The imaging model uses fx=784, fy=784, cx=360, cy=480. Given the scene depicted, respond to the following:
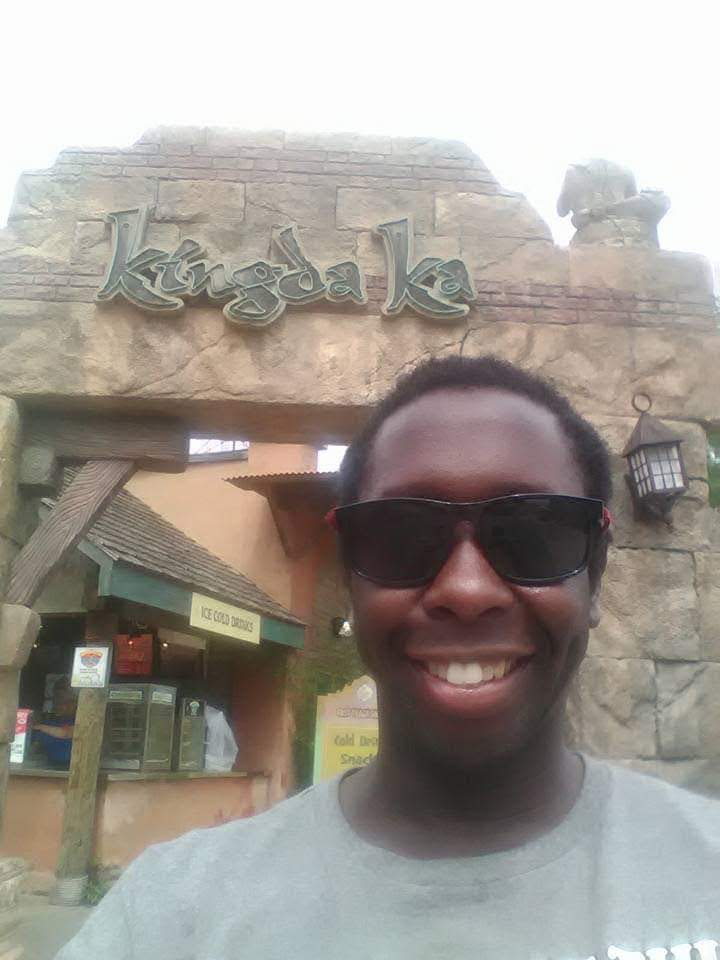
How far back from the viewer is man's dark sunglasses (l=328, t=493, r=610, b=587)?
42.0 inches

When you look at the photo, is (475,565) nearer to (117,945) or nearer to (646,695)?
(117,945)

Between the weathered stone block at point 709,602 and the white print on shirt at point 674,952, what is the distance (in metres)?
2.30

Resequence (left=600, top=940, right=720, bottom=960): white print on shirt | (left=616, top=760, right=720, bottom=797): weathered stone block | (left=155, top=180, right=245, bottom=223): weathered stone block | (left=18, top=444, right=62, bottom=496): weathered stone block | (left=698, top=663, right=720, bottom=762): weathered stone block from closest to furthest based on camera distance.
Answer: (left=600, top=940, right=720, bottom=960): white print on shirt < (left=616, top=760, right=720, bottom=797): weathered stone block < (left=698, top=663, right=720, bottom=762): weathered stone block < (left=18, top=444, right=62, bottom=496): weathered stone block < (left=155, top=180, right=245, bottom=223): weathered stone block

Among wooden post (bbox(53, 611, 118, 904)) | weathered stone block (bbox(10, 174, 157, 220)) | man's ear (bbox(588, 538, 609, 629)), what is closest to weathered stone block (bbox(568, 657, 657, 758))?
man's ear (bbox(588, 538, 609, 629))

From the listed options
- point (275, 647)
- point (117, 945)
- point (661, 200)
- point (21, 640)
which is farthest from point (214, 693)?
point (117, 945)

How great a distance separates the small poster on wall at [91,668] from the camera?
585 cm

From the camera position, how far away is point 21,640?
3039mm

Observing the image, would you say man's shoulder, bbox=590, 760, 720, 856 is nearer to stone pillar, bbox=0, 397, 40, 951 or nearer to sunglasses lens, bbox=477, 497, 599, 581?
sunglasses lens, bbox=477, 497, 599, 581

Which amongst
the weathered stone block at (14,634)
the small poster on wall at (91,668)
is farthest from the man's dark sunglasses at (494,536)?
the small poster on wall at (91,668)

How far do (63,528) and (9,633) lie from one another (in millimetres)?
449

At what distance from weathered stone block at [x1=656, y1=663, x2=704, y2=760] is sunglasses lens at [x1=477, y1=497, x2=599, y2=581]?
209cm

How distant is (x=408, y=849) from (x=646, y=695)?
211cm

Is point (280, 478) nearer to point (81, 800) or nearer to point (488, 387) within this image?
point (81, 800)

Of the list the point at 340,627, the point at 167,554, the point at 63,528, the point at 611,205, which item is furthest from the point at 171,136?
the point at 340,627
